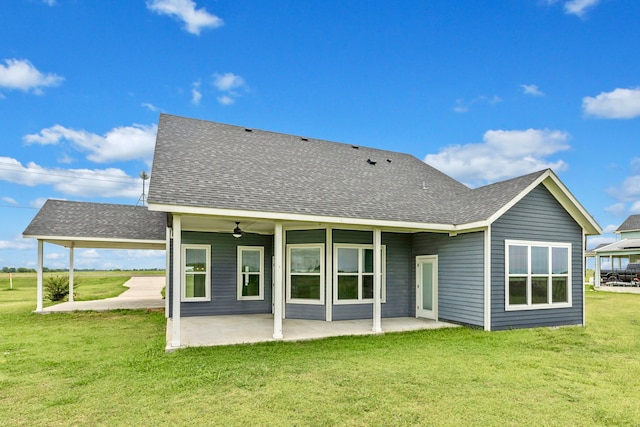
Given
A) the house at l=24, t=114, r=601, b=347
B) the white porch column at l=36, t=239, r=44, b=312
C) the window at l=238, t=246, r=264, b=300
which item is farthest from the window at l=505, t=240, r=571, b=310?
the white porch column at l=36, t=239, r=44, b=312

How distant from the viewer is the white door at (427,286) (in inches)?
426

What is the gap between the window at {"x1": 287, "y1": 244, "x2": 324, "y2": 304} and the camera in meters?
10.6

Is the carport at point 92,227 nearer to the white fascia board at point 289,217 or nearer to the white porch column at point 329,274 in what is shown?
the white porch column at point 329,274

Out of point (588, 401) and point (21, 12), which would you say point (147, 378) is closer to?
point (588, 401)

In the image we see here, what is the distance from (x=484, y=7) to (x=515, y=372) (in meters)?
12.7

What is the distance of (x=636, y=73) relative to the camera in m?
15.4

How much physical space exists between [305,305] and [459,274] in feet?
13.8

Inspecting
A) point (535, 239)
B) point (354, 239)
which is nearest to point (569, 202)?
point (535, 239)

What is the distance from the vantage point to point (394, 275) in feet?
37.7

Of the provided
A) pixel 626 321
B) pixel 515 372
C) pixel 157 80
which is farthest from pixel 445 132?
pixel 515 372

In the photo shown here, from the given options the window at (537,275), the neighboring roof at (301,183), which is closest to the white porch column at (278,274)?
the neighboring roof at (301,183)

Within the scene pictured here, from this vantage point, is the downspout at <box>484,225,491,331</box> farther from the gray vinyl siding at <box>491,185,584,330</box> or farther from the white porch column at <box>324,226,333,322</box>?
the white porch column at <box>324,226,333,322</box>

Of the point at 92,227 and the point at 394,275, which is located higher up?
the point at 92,227

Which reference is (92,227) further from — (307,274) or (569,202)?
(569,202)
